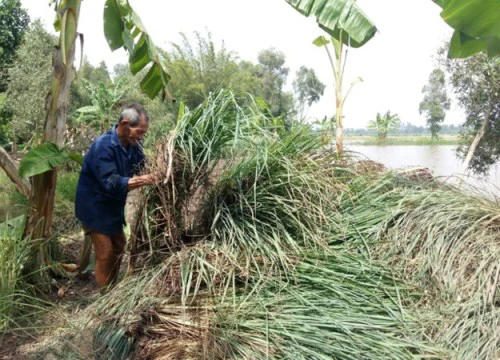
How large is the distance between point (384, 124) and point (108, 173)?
20474 millimetres

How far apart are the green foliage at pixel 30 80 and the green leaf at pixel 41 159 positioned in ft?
38.8

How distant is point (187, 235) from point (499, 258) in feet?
6.47

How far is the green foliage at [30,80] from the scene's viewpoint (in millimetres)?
14320

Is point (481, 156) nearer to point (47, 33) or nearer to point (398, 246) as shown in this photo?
point (398, 246)

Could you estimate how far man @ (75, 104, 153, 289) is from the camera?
10.0 feet

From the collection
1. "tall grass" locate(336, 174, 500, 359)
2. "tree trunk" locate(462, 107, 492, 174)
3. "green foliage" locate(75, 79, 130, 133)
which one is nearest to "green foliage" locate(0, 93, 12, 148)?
"green foliage" locate(75, 79, 130, 133)

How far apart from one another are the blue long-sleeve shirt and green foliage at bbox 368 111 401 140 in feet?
56.2

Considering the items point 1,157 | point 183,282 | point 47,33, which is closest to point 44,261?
point 1,157

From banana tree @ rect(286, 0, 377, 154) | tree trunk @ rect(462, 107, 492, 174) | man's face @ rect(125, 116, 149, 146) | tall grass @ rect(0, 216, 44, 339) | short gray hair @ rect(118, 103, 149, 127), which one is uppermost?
banana tree @ rect(286, 0, 377, 154)

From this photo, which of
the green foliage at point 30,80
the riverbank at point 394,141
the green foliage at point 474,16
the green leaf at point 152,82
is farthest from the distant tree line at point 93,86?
the green foliage at point 474,16

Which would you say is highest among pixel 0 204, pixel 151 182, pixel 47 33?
pixel 47 33

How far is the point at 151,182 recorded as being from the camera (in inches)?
111

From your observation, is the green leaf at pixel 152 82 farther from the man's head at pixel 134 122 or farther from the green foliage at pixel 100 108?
the green foliage at pixel 100 108

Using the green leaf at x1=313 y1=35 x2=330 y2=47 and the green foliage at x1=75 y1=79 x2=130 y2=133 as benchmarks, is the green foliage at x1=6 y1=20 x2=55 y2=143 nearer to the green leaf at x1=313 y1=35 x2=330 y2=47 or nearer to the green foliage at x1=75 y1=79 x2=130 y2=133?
the green foliage at x1=75 y1=79 x2=130 y2=133
